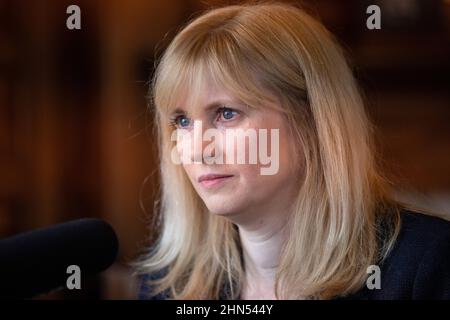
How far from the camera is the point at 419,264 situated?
0.76 m

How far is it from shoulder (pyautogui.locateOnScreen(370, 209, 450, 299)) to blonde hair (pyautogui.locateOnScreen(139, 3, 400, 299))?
0.02 metres

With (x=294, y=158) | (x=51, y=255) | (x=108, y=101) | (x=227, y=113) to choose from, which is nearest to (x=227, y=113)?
(x=227, y=113)

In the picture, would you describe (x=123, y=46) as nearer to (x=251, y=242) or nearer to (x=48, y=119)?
(x=48, y=119)

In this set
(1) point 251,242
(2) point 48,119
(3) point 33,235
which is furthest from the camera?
(2) point 48,119

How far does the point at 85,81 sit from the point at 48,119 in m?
0.21

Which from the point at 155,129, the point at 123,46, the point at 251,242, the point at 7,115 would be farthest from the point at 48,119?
the point at 251,242

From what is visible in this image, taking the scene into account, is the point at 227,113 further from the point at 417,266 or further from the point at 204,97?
the point at 417,266

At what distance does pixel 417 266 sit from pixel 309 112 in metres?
0.21

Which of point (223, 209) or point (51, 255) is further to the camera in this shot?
point (223, 209)

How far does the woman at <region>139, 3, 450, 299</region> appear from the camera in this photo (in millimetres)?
758

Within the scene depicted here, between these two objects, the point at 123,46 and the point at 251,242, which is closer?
the point at 251,242

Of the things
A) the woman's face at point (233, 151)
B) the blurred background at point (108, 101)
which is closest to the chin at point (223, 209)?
the woman's face at point (233, 151)

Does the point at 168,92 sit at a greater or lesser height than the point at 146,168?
greater

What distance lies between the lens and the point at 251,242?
0.86 m
